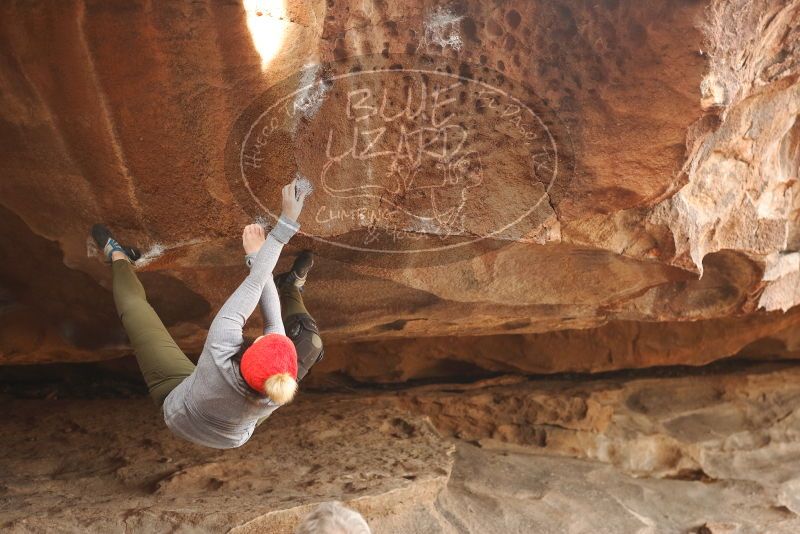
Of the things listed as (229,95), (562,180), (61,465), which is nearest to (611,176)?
(562,180)

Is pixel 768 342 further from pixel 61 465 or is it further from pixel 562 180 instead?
pixel 61 465

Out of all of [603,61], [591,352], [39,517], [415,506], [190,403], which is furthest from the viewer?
[591,352]

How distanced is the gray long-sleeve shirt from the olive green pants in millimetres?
67

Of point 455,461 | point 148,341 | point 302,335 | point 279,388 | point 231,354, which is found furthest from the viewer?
point 455,461

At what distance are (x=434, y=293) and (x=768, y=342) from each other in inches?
87.6

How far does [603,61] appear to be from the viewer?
2.09 m

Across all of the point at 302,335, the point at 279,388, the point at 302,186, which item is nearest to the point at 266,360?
the point at 279,388

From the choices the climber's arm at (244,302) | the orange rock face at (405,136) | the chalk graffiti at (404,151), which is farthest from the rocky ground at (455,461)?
the chalk graffiti at (404,151)

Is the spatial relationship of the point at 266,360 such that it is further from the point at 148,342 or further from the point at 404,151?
the point at 404,151

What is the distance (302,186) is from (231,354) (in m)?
0.53

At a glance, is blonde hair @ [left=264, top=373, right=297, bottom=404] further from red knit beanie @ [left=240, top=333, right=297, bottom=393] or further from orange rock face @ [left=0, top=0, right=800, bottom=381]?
orange rock face @ [left=0, top=0, right=800, bottom=381]

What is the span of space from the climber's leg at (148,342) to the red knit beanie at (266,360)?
0.35 m

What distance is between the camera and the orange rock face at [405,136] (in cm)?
195

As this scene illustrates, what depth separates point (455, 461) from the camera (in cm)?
309
